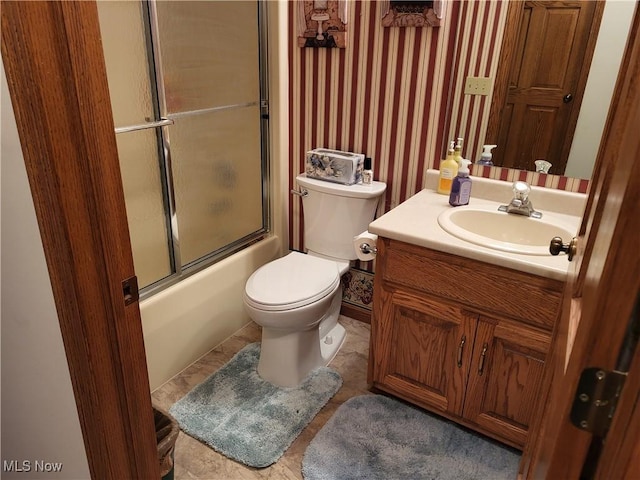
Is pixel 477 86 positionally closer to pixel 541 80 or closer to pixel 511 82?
pixel 511 82

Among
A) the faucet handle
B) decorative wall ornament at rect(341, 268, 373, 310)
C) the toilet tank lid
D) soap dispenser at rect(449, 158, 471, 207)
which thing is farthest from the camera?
decorative wall ornament at rect(341, 268, 373, 310)

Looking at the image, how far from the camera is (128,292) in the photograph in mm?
830

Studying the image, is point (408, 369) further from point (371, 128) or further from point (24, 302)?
point (24, 302)

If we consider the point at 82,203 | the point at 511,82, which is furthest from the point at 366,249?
the point at 82,203

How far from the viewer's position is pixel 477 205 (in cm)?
180

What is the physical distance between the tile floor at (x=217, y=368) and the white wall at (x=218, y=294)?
0.05m

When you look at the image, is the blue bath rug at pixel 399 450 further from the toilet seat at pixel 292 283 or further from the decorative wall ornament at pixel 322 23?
the decorative wall ornament at pixel 322 23

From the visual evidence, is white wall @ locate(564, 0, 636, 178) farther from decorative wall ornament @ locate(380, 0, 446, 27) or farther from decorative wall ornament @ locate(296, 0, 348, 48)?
decorative wall ornament @ locate(296, 0, 348, 48)

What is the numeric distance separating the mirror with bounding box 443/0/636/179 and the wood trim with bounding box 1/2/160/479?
1.48 m

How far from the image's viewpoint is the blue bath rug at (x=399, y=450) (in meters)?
1.57

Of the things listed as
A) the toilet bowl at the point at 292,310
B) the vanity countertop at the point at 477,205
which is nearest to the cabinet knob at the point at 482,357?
the vanity countertop at the point at 477,205

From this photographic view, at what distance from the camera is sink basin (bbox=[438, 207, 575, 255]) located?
1566mm

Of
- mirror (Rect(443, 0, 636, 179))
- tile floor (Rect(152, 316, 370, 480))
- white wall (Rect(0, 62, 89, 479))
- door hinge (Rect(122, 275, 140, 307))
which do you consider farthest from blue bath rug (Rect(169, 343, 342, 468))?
mirror (Rect(443, 0, 636, 179))

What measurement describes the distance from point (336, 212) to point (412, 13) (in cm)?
87
